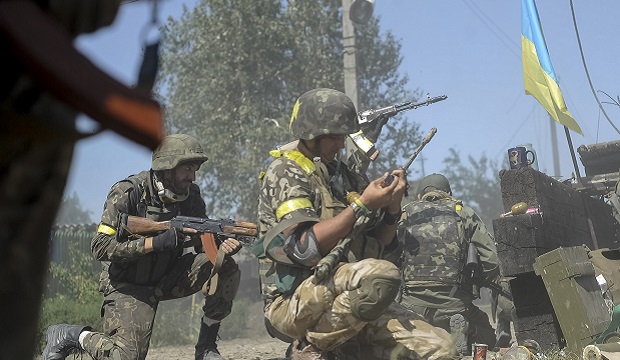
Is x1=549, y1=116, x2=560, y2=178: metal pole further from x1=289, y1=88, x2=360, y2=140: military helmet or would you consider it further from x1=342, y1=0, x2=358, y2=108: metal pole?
x1=289, y1=88, x2=360, y2=140: military helmet

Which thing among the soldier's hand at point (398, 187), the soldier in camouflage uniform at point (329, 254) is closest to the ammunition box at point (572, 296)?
the soldier in camouflage uniform at point (329, 254)

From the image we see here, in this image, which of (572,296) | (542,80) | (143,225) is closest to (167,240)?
(143,225)

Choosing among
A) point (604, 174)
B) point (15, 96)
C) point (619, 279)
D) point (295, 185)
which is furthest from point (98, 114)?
point (604, 174)

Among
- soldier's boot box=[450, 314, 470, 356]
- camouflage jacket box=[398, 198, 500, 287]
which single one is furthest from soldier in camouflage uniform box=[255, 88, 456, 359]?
soldier's boot box=[450, 314, 470, 356]

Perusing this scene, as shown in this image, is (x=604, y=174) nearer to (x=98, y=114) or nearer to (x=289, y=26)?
(x=98, y=114)

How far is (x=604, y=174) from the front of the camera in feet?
30.3

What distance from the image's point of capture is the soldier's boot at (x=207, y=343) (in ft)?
20.0

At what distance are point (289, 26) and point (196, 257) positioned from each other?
17.2 m

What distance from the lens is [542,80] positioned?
371 inches

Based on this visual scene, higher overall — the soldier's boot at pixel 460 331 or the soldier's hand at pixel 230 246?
the soldier's hand at pixel 230 246

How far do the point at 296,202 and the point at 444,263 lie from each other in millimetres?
3649

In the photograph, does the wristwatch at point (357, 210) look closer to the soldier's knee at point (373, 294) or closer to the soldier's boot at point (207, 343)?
the soldier's knee at point (373, 294)

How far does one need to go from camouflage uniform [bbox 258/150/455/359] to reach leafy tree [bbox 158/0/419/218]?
645 inches

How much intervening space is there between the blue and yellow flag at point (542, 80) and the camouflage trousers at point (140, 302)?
A: 15.2ft
